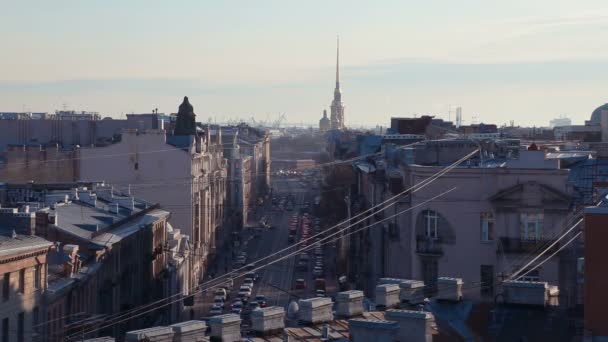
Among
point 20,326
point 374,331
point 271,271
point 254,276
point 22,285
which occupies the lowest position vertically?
point 271,271

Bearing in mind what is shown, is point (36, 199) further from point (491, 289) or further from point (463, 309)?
point (463, 309)

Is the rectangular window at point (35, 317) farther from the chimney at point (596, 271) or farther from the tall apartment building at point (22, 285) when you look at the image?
the chimney at point (596, 271)

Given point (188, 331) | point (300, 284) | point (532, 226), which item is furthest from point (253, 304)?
point (188, 331)

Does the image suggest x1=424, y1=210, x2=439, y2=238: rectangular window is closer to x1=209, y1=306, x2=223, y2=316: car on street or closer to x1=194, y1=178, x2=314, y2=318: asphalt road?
x1=194, y1=178, x2=314, y2=318: asphalt road

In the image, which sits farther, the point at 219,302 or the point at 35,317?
the point at 219,302

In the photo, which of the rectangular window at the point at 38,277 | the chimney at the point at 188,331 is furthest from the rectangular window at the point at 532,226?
the chimney at the point at 188,331

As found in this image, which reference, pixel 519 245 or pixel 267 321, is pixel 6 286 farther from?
pixel 519 245

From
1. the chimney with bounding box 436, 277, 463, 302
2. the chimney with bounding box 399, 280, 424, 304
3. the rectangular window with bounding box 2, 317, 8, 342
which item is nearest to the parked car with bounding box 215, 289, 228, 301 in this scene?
the rectangular window with bounding box 2, 317, 8, 342

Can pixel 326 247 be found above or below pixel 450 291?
below
